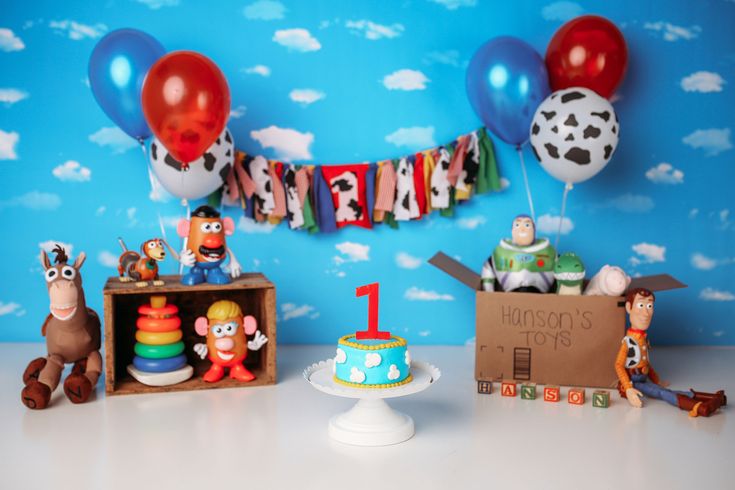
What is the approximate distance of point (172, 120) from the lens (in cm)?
252

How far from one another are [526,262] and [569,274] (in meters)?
0.18

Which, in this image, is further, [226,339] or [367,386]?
[226,339]

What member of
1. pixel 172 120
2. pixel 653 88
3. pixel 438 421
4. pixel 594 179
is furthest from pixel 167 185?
pixel 653 88

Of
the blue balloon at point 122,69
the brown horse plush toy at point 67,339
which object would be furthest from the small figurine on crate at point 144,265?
the blue balloon at point 122,69

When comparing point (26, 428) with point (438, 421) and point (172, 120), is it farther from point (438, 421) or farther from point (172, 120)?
point (438, 421)

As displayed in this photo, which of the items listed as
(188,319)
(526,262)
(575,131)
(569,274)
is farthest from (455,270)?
(188,319)

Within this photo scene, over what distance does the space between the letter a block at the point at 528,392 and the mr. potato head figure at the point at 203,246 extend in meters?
1.17

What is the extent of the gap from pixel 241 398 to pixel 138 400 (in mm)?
359

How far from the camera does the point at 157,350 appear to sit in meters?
2.67

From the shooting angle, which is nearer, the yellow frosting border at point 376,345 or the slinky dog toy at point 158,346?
the yellow frosting border at point 376,345

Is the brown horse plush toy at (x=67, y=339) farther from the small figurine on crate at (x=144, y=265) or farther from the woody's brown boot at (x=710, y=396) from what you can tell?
the woody's brown boot at (x=710, y=396)

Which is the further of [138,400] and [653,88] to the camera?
[653,88]

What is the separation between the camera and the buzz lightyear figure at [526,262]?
283cm

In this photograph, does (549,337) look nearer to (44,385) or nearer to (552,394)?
(552,394)
